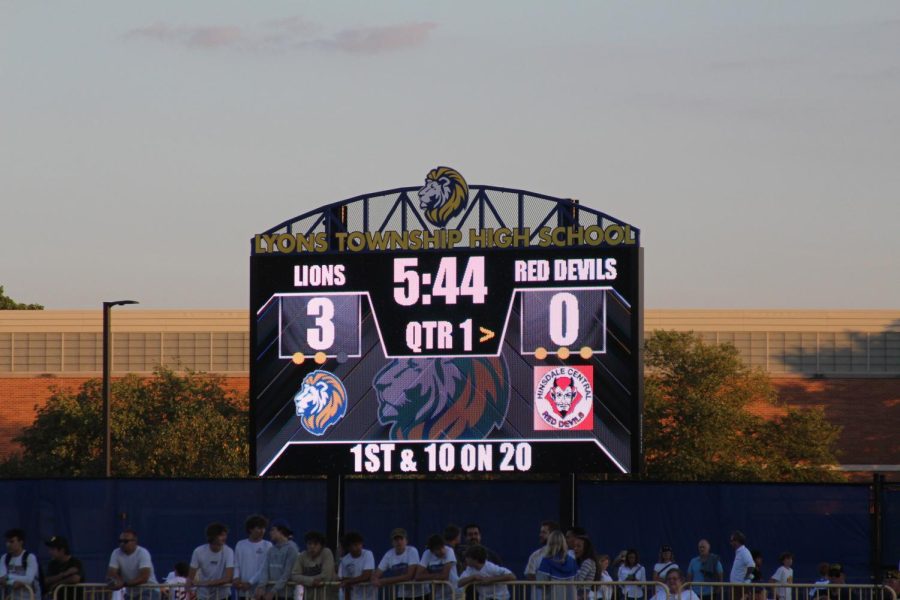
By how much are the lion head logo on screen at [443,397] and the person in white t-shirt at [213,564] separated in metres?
4.24

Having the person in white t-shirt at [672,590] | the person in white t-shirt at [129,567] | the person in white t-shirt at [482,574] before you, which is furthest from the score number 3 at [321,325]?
the person in white t-shirt at [672,590]

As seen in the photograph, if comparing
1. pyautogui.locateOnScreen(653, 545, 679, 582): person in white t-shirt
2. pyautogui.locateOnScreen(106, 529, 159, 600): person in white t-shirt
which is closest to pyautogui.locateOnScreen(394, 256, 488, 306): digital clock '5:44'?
pyautogui.locateOnScreen(653, 545, 679, 582): person in white t-shirt

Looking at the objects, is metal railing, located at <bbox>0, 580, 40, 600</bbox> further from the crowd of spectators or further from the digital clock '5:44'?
the digital clock '5:44'

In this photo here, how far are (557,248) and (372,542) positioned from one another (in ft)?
19.6

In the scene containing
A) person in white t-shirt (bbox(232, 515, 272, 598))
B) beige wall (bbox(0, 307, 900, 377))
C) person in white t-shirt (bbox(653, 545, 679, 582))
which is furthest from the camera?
beige wall (bbox(0, 307, 900, 377))

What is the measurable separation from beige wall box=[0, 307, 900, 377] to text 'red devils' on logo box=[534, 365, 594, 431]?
37896mm

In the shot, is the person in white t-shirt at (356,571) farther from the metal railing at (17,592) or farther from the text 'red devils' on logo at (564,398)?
the text 'red devils' on logo at (564,398)

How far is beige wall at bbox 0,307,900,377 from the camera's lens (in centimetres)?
6016

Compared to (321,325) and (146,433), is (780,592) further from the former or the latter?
(146,433)

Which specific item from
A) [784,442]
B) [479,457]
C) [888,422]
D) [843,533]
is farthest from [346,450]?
[888,422]

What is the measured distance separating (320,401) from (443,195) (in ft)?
10.7

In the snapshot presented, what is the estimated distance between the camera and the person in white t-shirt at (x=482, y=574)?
18047mm

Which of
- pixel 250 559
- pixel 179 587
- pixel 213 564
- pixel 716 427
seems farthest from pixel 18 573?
pixel 716 427

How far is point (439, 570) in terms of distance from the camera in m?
19.1
